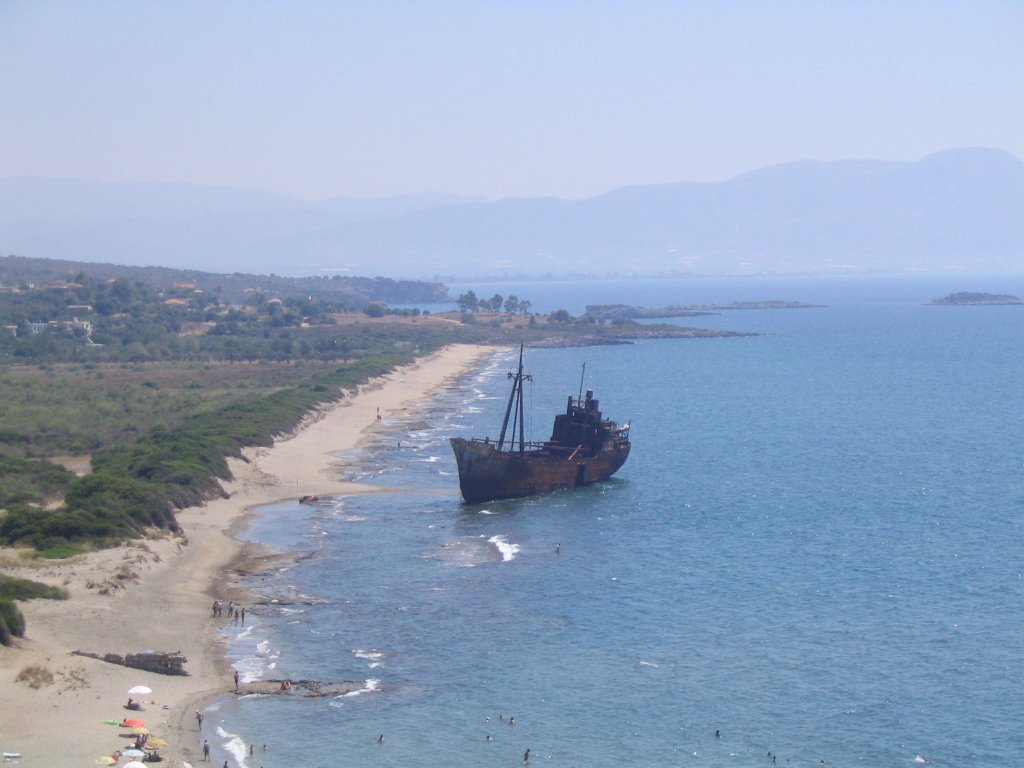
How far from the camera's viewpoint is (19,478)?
59.8 meters

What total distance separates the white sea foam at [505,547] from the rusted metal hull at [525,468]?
7542 mm

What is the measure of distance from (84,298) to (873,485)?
144402mm

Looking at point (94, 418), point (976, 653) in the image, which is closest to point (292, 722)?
point (976, 653)

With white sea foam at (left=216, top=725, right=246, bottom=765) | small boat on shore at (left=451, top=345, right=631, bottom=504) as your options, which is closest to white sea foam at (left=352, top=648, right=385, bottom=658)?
white sea foam at (left=216, top=725, right=246, bottom=765)

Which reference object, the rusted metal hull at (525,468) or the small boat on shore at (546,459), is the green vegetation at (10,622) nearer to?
the rusted metal hull at (525,468)

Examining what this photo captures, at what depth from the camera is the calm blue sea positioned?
105 ft

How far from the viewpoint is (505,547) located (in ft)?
172

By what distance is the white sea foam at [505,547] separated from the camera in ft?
166

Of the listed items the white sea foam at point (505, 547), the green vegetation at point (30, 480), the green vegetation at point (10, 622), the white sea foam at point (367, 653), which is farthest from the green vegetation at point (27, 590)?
the white sea foam at point (505, 547)

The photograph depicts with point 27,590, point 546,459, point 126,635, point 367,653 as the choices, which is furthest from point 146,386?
point 367,653

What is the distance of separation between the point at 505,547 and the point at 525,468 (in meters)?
11.8

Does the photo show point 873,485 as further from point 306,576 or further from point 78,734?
point 78,734

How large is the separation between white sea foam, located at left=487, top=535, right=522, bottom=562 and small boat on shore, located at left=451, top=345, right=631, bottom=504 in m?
7.63

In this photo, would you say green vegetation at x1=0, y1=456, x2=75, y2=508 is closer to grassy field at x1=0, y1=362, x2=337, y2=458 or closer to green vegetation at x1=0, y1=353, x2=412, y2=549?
green vegetation at x1=0, y1=353, x2=412, y2=549
